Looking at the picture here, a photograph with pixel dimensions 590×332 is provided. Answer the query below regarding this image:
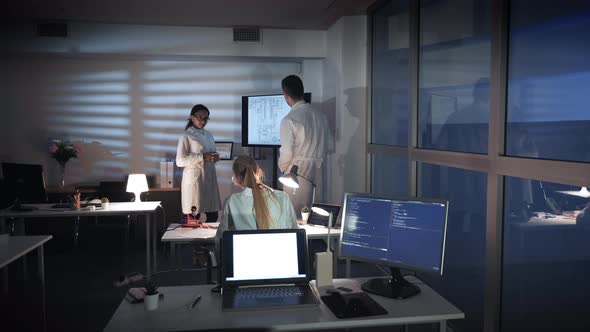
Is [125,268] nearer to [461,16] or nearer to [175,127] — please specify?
[175,127]

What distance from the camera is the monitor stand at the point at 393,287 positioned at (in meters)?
2.24

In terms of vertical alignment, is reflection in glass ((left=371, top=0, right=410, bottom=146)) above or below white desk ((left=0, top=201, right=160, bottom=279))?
above

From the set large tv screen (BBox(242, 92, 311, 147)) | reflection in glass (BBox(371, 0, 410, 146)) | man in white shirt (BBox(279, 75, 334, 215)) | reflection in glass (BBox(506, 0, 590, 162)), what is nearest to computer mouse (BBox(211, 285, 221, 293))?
reflection in glass (BBox(506, 0, 590, 162))

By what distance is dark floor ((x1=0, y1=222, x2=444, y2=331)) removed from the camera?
12.2 ft

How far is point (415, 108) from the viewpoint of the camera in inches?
161

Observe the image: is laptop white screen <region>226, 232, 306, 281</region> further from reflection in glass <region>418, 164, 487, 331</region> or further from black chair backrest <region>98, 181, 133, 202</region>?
black chair backrest <region>98, 181, 133, 202</region>

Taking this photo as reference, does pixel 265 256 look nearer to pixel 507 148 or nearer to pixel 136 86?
pixel 507 148

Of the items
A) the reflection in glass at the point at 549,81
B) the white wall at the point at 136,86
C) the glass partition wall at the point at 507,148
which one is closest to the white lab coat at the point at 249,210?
the glass partition wall at the point at 507,148

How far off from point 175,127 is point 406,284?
504cm

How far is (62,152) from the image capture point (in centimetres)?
612

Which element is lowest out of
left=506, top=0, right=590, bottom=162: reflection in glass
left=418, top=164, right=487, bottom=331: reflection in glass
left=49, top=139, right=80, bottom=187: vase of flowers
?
left=418, top=164, right=487, bottom=331: reflection in glass

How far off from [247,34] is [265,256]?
14.7 feet

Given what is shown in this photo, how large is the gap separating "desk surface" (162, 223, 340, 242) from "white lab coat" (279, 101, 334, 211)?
761mm

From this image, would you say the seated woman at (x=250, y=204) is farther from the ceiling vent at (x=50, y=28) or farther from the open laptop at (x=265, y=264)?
the ceiling vent at (x=50, y=28)
